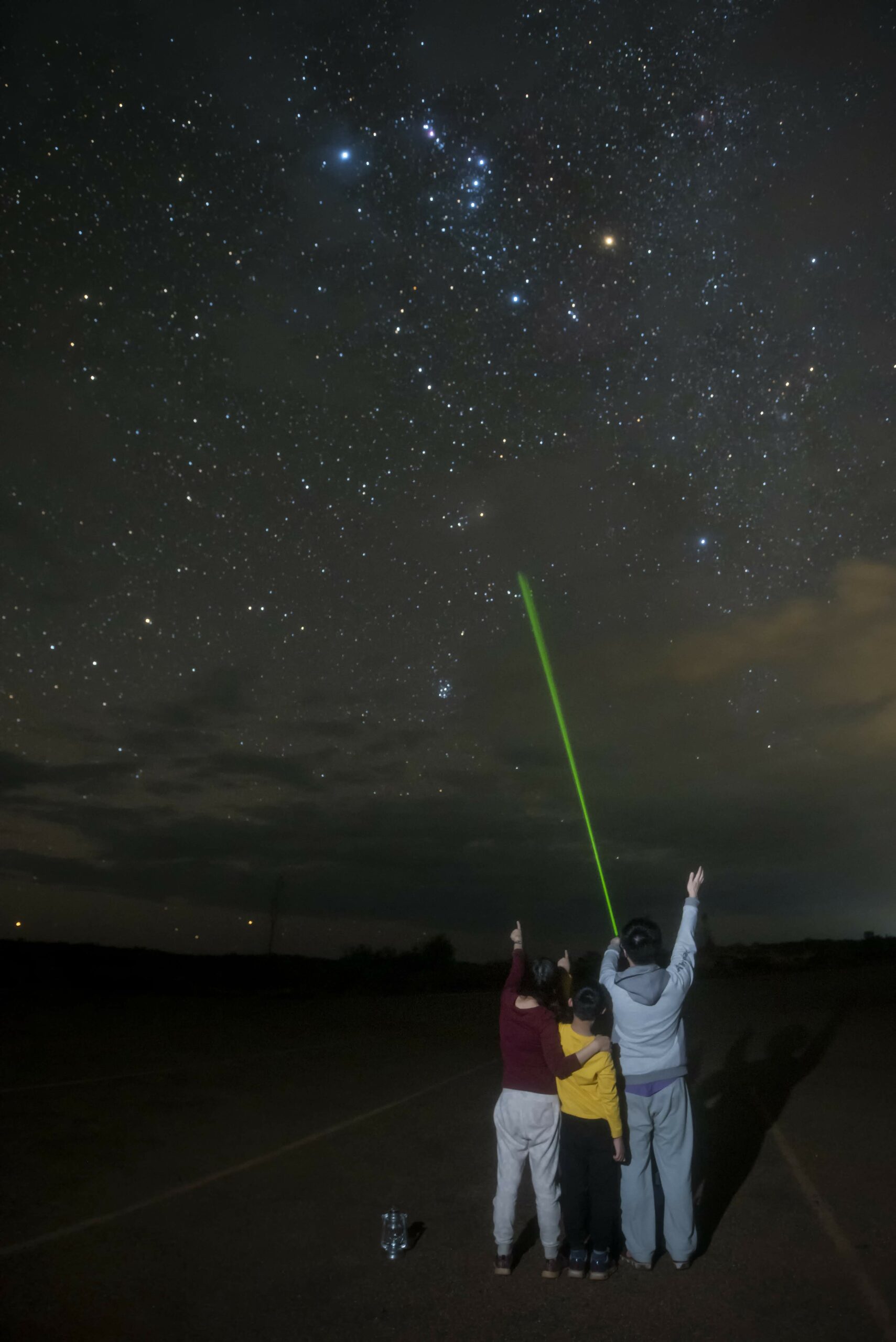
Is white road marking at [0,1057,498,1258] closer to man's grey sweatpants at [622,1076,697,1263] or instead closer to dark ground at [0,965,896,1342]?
dark ground at [0,965,896,1342]

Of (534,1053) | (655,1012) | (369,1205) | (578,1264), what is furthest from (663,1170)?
(369,1205)

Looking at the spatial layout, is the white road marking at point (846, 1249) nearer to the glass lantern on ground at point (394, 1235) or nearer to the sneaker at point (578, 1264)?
the sneaker at point (578, 1264)

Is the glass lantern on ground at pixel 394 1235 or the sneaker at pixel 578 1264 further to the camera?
the glass lantern on ground at pixel 394 1235

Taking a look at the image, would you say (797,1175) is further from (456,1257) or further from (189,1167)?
(189,1167)

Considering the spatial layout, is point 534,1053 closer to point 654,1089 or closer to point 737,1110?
point 654,1089

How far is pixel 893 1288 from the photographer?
4.84 metres

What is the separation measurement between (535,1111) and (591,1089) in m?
0.34

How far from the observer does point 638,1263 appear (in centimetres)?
507

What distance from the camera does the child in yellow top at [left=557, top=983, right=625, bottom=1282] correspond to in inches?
193

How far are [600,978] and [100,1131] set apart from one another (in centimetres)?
632

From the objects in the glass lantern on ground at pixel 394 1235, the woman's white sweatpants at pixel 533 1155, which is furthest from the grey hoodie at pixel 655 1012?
the glass lantern on ground at pixel 394 1235

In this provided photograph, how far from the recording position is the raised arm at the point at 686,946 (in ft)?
16.5

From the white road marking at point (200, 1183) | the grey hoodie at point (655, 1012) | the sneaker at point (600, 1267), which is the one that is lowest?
the white road marking at point (200, 1183)

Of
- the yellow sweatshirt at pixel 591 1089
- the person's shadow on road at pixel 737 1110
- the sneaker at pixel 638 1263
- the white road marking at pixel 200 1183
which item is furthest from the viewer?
the person's shadow on road at pixel 737 1110
